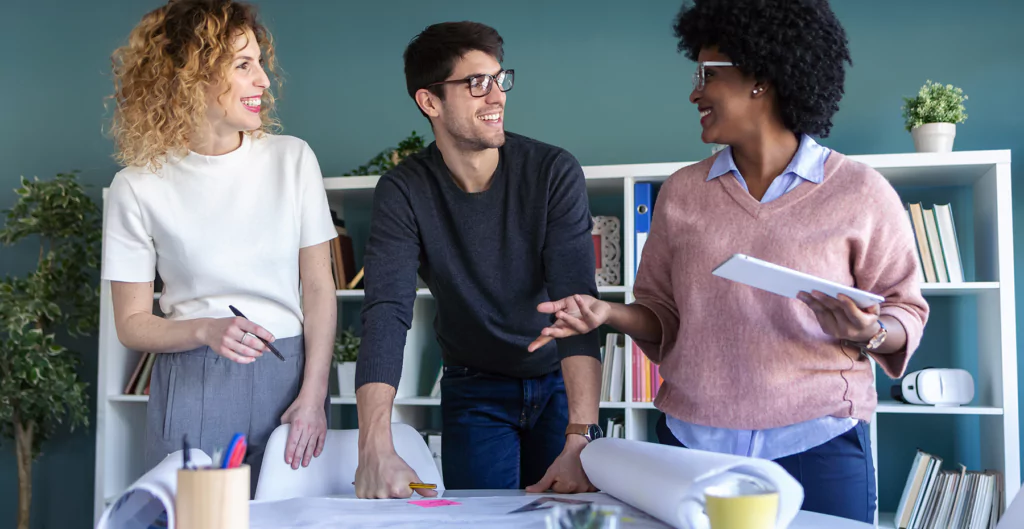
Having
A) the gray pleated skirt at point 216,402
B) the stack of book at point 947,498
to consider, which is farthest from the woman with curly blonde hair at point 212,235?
the stack of book at point 947,498

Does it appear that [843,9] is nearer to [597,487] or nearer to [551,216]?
[551,216]

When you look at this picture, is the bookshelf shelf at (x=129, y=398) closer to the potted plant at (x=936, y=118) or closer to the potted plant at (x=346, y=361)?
the potted plant at (x=346, y=361)

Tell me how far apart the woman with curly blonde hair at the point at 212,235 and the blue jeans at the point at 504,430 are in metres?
0.33

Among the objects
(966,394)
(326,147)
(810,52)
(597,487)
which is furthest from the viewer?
(326,147)

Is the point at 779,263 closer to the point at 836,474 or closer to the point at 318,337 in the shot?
the point at 836,474

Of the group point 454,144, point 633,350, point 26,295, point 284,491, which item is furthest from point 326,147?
point 284,491

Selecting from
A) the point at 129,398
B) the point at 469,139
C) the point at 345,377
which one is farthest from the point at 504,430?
the point at 129,398

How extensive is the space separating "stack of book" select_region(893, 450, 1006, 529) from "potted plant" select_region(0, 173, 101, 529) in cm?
298

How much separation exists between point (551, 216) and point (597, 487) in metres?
0.64

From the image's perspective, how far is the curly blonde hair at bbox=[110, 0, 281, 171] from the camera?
1790 mm

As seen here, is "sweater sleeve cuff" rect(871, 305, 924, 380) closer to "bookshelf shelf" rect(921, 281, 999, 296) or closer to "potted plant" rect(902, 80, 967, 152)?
"bookshelf shelf" rect(921, 281, 999, 296)

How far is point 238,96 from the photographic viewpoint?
1811mm

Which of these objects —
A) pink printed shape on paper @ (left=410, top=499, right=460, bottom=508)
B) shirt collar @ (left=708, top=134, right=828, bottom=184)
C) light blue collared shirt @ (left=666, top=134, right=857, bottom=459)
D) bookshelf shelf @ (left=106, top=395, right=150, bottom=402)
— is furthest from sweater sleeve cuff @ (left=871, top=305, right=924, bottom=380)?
bookshelf shelf @ (left=106, top=395, right=150, bottom=402)

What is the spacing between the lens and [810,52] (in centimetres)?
149
